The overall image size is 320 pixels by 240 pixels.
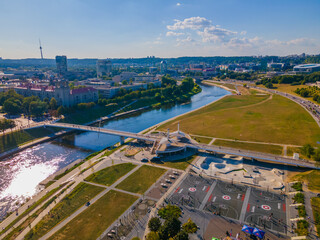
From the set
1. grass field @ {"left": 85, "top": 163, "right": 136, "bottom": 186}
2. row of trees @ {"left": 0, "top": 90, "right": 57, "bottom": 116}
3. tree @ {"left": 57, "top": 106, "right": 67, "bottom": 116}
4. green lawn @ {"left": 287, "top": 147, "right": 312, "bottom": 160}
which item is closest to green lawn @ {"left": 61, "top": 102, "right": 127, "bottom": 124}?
tree @ {"left": 57, "top": 106, "right": 67, "bottom": 116}

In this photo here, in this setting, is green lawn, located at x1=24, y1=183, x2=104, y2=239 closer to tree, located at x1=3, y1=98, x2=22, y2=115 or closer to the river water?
the river water

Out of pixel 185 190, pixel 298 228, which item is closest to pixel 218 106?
pixel 185 190

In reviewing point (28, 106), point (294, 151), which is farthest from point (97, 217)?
point (28, 106)

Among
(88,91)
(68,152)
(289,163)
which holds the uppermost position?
(88,91)

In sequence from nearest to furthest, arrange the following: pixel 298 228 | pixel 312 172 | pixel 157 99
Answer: pixel 298 228, pixel 312 172, pixel 157 99

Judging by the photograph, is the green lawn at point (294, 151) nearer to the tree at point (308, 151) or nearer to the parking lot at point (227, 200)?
the tree at point (308, 151)

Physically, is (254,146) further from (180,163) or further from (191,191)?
(191,191)

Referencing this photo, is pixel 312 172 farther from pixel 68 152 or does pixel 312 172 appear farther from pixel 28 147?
pixel 28 147

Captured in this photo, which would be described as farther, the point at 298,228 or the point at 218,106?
the point at 218,106
